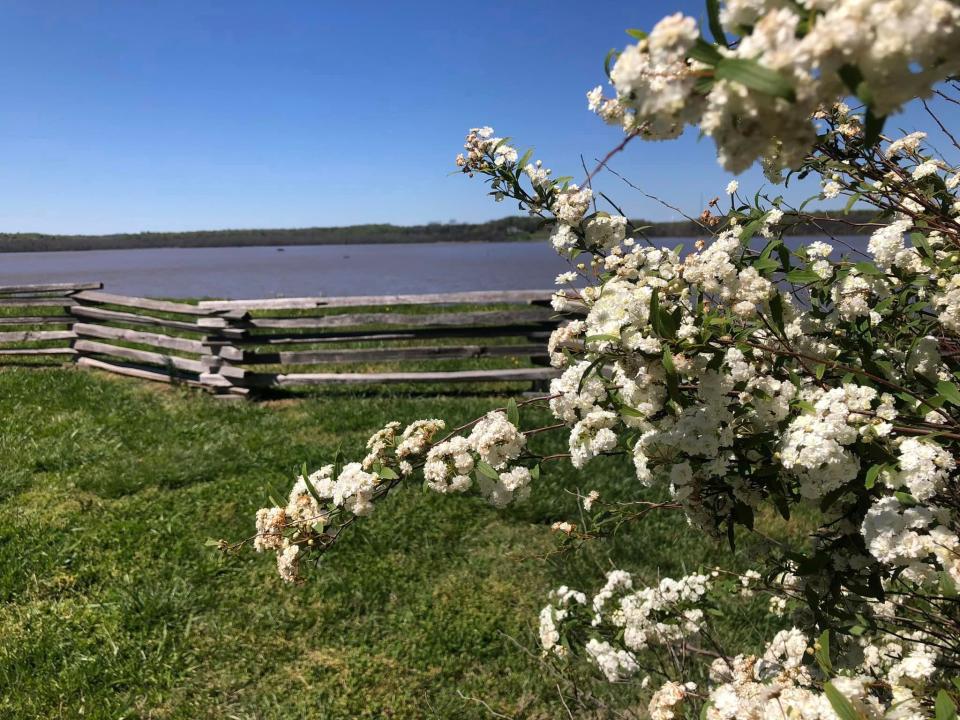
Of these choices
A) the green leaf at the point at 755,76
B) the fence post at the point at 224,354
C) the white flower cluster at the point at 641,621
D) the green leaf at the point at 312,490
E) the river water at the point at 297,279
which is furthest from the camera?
the river water at the point at 297,279

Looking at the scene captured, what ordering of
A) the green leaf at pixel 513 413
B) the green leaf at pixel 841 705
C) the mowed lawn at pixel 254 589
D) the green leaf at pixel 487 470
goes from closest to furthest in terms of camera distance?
the green leaf at pixel 841 705, the green leaf at pixel 487 470, the green leaf at pixel 513 413, the mowed lawn at pixel 254 589

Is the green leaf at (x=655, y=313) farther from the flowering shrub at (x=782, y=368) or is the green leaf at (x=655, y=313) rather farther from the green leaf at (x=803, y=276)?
the green leaf at (x=803, y=276)

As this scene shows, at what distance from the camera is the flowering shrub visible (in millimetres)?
647

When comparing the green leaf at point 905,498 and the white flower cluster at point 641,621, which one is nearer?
the green leaf at point 905,498

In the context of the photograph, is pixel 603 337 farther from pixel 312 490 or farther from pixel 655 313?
pixel 312 490

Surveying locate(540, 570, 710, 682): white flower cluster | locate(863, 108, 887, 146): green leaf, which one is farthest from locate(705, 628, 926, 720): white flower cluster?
locate(863, 108, 887, 146): green leaf

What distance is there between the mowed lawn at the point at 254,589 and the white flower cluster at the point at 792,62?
234 centimetres

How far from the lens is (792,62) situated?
614 mm

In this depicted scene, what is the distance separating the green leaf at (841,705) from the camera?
1.17 meters

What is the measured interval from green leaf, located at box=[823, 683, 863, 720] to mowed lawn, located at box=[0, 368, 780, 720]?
Result: 1600 mm

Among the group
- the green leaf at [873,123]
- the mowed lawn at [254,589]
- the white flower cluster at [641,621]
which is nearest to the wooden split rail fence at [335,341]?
the mowed lawn at [254,589]

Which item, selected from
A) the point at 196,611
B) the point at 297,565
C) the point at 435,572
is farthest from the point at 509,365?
the point at 297,565

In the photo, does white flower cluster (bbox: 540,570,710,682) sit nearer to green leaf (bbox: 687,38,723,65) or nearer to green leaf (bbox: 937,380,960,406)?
green leaf (bbox: 937,380,960,406)

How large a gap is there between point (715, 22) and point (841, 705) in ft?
3.92
